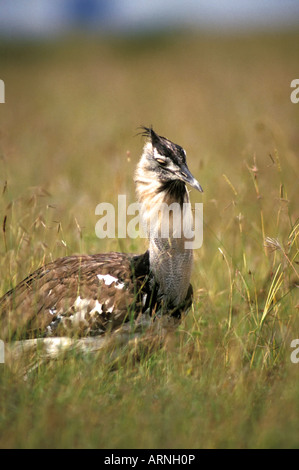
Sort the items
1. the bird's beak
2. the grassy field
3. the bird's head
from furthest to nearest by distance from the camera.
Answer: the bird's head → the bird's beak → the grassy field

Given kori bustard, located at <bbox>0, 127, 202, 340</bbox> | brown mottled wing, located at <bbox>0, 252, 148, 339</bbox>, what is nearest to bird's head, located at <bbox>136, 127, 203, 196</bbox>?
kori bustard, located at <bbox>0, 127, 202, 340</bbox>

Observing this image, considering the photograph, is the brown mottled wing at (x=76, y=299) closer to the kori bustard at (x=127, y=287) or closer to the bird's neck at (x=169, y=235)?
the kori bustard at (x=127, y=287)

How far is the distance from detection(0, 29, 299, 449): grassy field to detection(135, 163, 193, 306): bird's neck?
8.2 inches

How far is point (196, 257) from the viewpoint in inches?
155

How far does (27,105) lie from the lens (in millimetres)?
10914

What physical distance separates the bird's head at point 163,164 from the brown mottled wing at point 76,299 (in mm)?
462

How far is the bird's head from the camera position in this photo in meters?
3.17

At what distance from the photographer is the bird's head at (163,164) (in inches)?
125

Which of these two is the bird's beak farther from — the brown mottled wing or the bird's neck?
the brown mottled wing

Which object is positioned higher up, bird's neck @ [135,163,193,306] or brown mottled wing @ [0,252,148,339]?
bird's neck @ [135,163,193,306]

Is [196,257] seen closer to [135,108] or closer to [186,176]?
[186,176]

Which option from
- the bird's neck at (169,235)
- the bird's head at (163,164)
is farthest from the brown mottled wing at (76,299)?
the bird's head at (163,164)
